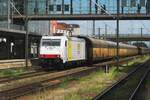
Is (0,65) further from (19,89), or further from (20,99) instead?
(20,99)

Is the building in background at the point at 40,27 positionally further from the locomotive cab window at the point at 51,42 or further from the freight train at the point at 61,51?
the locomotive cab window at the point at 51,42

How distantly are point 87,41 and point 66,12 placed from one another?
108 feet

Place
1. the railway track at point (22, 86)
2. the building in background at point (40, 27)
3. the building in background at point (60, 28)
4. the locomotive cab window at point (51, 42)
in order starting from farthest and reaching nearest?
1. the building in background at point (60, 28)
2. the building in background at point (40, 27)
3. the locomotive cab window at point (51, 42)
4. the railway track at point (22, 86)

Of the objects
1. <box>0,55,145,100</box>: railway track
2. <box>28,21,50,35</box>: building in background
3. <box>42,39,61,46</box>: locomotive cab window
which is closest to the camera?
<box>0,55,145,100</box>: railway track

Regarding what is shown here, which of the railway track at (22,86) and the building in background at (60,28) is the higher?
the building in background at (60,28)

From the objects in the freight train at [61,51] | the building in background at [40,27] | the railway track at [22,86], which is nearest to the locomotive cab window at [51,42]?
the freight train at [61,51]

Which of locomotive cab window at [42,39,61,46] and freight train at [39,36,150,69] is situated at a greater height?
locomotive cab window at [42,39,61,46]

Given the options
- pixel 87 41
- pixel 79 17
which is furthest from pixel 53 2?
pixel 87 41

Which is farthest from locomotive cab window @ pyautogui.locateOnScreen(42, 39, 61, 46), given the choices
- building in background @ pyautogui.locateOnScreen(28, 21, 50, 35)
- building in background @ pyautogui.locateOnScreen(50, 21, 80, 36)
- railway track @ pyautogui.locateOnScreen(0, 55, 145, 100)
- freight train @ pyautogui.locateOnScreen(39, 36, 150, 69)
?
building in background @ pyautogui.locateOnScreen(28, 21, 50, 35)

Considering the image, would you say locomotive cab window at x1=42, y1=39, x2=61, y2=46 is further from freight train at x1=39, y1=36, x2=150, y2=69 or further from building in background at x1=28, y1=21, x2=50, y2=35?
building in background at x1=28, y1=21, x2=50, y2=35

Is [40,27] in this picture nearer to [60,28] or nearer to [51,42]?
[60,28]

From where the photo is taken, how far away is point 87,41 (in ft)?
161

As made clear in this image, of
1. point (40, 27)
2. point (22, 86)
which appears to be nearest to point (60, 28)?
point (40, 27)

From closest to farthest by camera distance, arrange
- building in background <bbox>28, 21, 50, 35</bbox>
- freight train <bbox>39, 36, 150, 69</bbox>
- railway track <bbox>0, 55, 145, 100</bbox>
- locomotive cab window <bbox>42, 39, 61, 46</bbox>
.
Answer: railway track <bbox>0, 55, 145, 100</bbox> < freight train <bbox>39, 36, 150, 69</bbox> < locomotive cab window <bbox>42, 39, 61, 46</bbox> < building in background <bbox>28, 21, 50, 35</bbox>
